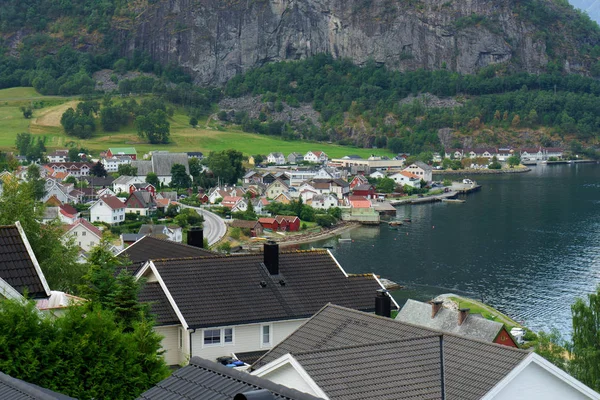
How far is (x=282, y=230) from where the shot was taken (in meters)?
52.5

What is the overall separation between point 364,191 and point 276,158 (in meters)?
26.0

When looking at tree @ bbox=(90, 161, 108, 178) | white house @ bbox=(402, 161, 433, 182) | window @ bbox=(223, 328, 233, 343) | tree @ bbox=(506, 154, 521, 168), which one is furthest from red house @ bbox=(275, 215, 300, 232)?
tree @ bbox=(506, 154, 521, 168)

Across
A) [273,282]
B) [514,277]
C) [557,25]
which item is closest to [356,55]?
[557,25]

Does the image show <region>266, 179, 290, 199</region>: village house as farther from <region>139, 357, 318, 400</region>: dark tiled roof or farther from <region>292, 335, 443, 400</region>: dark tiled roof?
<region>139, 357, 318, 400</region>: dark tiled roof

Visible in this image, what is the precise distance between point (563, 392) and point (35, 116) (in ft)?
331

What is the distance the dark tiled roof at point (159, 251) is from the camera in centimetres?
1533

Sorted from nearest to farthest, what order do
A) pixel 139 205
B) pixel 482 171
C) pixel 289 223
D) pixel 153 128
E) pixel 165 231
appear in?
pixel 165 231 → pixel 289 223 → pixel 139 205 → pixel 153 128 → pixel 482 171

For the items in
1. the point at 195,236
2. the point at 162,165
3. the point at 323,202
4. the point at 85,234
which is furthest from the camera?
the point at 162,165

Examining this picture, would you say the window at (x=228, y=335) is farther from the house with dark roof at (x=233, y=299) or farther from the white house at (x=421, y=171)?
the white house at (x=421, y=171)

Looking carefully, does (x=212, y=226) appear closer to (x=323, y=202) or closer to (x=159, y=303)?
(x=323, y=202)

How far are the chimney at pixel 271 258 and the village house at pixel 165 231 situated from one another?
29.1m

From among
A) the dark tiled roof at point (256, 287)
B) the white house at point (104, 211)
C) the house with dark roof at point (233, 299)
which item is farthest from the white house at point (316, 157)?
the house with dark roof at point (233, 299)

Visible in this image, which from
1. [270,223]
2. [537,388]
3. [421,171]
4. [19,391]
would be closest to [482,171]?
[421,171]

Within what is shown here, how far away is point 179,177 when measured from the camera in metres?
69.6
